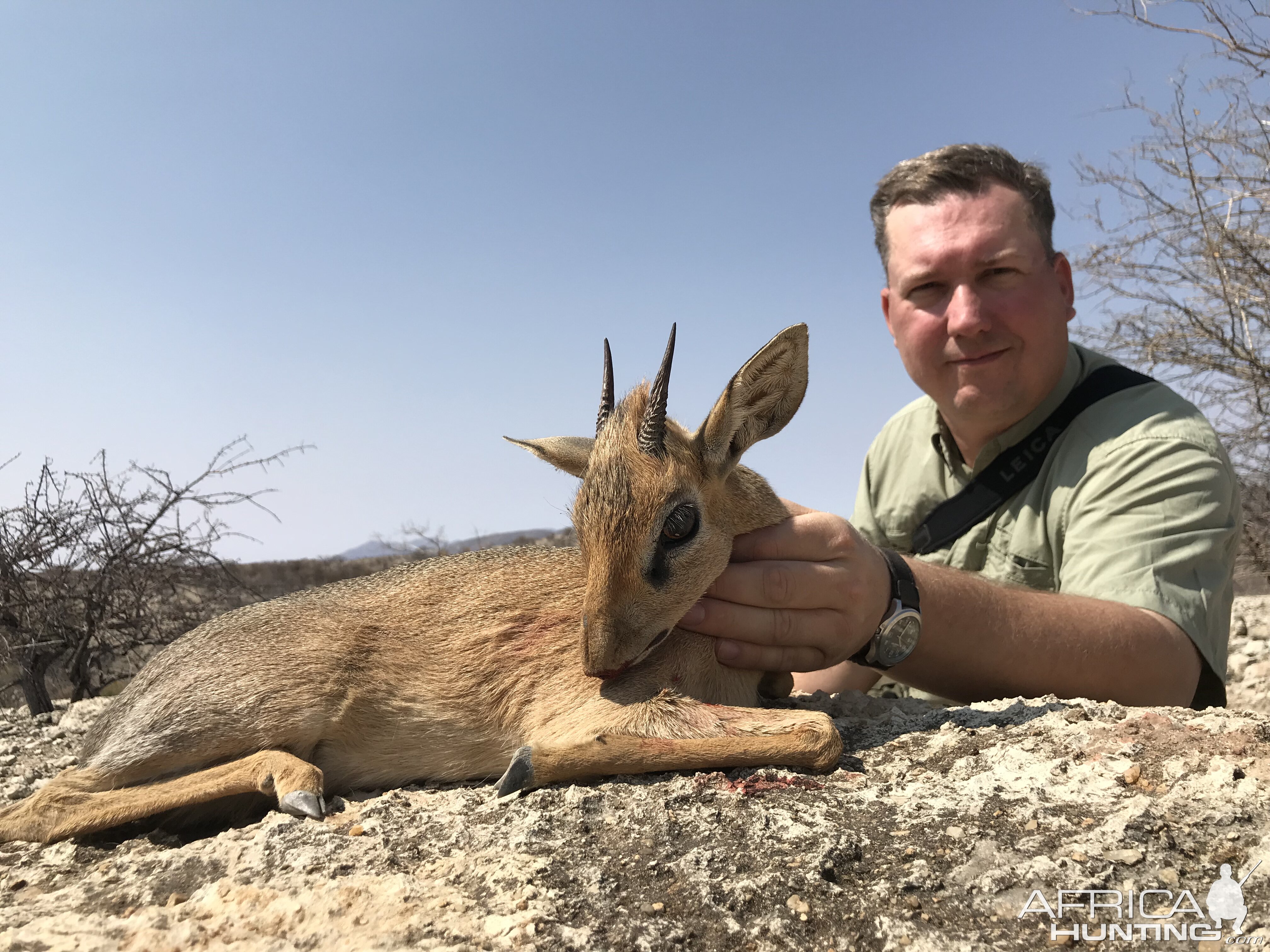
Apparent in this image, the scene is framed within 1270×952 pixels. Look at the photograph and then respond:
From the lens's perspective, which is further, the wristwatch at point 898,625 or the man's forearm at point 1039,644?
the man's forearm at point 1039,644

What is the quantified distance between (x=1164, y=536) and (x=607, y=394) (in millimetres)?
3513

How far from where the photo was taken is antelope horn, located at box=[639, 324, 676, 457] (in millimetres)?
3611

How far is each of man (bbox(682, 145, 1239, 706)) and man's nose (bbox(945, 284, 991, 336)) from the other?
14 mm

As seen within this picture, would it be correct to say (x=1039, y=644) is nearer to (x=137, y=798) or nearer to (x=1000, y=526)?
(x=1000, y=526)

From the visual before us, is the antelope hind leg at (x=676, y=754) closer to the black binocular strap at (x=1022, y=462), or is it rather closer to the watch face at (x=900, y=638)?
the watch face at (x=900, y=638)

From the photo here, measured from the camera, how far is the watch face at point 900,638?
159 inches

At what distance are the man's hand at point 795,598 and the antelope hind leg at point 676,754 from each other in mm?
590

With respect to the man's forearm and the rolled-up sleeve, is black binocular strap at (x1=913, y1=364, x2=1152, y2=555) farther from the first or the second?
the man's forearm

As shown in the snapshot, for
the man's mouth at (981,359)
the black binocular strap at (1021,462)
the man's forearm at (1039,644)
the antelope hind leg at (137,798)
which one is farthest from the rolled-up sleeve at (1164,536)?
the antelope hind leg at (137,798)

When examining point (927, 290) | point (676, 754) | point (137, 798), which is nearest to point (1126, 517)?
point (927, 290)

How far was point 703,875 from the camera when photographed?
2.46 metres

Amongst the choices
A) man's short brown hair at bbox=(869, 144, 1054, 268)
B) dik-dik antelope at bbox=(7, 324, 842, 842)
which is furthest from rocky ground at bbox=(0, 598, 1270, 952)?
man's short brown hair at bbox=(869, 144, 1054, 268)

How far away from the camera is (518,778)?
3248 millimetres

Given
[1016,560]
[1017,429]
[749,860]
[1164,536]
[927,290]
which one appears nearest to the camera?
[749,860]
